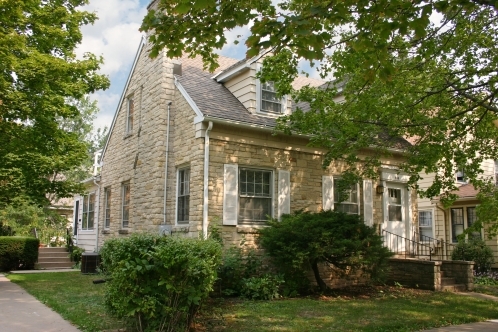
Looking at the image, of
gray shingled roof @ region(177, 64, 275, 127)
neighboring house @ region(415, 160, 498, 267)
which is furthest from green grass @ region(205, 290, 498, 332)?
neighboring house @ region(415, 160, 498, 267)

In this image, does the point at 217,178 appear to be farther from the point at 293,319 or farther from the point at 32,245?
the point at 32,245

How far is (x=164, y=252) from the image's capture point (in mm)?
5980

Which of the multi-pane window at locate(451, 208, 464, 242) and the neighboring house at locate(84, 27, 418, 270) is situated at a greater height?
the neighboring house at locate(84, 27, 418, 270)

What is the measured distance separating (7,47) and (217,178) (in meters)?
6.25

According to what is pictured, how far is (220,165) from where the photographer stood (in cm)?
1123

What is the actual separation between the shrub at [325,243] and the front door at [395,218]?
3.47m

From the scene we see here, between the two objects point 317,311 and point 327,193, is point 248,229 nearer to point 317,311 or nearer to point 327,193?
point 327,193

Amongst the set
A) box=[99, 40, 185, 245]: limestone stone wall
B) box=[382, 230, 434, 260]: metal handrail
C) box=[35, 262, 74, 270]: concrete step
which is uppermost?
box=[99, 40, 185, 245]: limestone stone wall

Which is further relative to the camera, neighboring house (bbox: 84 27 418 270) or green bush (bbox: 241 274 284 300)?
neighboring house (bbox: 84 27 418 270)

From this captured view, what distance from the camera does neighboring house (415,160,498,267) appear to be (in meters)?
18.1

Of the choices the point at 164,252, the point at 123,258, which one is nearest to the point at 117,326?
the point at 123,258

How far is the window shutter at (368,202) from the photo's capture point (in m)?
13.7

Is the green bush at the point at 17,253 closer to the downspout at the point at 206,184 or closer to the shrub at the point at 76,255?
the shrub at the point at 76,255

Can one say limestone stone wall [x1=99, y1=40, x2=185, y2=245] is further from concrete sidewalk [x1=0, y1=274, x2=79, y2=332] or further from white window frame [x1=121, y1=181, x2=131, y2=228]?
concrete sidewalk [x1=0, y1=274, x2=79, y2=332]
